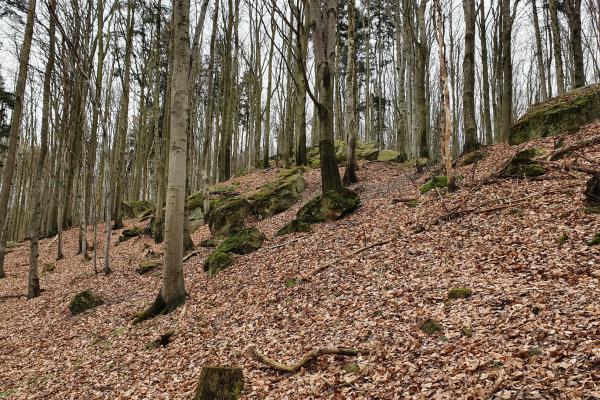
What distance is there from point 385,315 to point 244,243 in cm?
585

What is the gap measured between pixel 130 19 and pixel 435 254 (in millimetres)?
19433

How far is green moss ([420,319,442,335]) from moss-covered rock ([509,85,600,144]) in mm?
9336

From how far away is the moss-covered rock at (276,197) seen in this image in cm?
1438

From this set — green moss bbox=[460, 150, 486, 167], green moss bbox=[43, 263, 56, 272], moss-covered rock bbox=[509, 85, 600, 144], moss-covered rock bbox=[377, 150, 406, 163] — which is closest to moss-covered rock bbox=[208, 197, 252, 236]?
green moss bbox=[43, 263, 56, 272]

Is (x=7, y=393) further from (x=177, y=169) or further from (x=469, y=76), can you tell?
(x=469, y=76)

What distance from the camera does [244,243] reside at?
10445 millimetres

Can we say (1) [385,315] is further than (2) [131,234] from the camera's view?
No

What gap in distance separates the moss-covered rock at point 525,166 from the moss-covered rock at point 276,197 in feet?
25.1

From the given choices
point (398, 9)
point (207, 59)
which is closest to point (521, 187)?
point (398, 9)

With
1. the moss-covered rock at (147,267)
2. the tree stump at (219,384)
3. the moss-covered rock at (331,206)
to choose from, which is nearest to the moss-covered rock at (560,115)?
the moss-covered rock at (331,206)

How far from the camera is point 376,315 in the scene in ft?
17.5

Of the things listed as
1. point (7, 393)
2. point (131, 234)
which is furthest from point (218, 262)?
point (131, 234)

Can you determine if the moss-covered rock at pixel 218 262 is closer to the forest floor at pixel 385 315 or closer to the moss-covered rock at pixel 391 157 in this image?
the forest floor at pixel 385 315

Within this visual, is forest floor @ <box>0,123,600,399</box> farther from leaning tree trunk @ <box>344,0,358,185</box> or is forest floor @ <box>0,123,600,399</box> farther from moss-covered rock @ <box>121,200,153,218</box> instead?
moss-covered rock @ <box>121,200,153,218</box>
